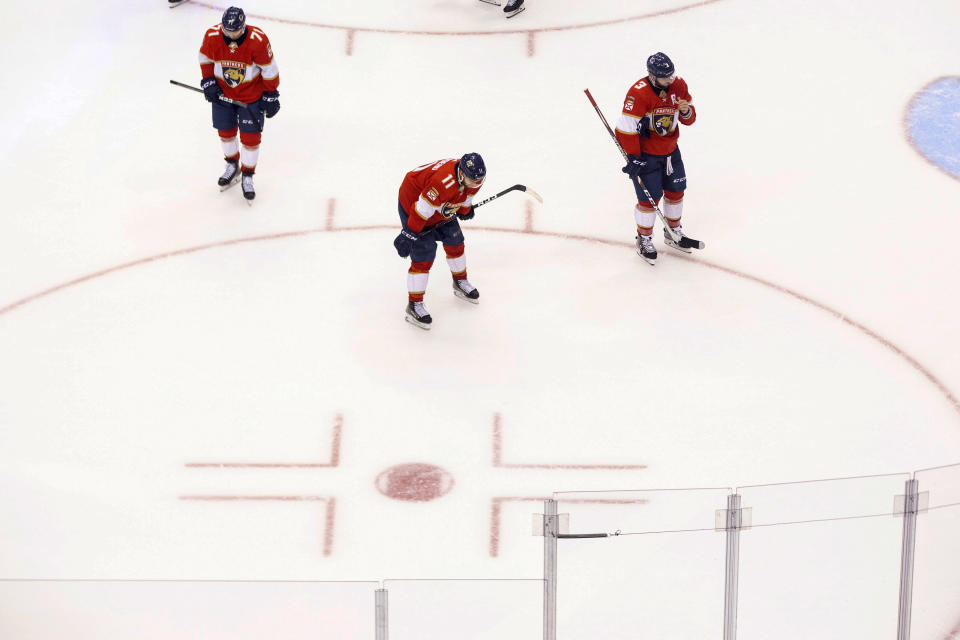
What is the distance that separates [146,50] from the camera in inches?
460

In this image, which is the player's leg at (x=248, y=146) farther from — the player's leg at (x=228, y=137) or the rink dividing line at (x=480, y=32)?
the rink dividing line at (x=480, y=32)

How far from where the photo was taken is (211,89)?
31.2 feet

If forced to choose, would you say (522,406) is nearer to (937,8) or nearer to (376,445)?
(376,445)

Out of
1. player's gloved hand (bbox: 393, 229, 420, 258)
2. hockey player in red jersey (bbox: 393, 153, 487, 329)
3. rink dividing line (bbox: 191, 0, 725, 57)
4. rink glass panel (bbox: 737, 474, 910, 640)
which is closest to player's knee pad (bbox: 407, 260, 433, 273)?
hockey player in red jersey (bbox: 393, 153, 487, 329)

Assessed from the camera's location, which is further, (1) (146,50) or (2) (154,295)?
(1) (146,50)

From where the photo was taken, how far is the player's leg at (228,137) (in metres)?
9.61

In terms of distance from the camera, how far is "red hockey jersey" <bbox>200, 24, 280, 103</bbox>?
934cm

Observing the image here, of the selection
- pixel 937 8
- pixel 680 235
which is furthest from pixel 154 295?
pixel 937 8

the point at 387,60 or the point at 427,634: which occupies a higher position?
the point at 387,60

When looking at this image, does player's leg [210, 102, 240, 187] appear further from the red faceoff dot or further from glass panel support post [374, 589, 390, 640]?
glass panel support post [374, 589, 390, 640]

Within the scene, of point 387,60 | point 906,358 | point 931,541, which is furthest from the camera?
point 387,60

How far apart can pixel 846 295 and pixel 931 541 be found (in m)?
3.25

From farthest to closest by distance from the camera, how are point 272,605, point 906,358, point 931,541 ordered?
point 906,358
point 931,541
point 272,605

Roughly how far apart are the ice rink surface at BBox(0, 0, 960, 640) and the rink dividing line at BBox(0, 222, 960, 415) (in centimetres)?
3
